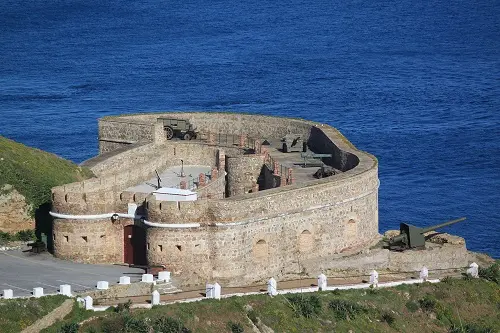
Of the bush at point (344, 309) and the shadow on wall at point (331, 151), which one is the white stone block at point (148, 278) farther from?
the shadow on wall at point (331, 151)

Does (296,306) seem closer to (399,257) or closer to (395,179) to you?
(399,257)

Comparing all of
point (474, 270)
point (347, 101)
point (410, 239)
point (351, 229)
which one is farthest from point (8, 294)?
point (347, 101)

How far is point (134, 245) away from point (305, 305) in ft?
28.1

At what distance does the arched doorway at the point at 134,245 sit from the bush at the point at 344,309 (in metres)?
8.52

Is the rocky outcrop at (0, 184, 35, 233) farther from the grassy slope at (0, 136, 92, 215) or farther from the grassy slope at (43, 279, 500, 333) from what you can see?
the grassy slope at (43, 279, 500, 333)

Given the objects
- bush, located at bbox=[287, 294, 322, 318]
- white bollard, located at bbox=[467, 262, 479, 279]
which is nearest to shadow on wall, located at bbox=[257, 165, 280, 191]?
white bollard, located at bbox=[467, 262, 479, 279]

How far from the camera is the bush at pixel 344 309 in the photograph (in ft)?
233

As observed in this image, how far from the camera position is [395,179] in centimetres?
12450

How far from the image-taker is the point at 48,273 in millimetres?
72000

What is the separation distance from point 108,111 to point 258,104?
45.4ft

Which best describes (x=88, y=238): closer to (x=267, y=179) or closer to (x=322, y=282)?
(x=322, y=282)

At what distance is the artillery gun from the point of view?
9388cm

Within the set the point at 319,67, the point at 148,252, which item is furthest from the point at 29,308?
the point at 319,67

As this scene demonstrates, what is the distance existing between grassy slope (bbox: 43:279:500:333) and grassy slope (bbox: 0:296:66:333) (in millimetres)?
850
